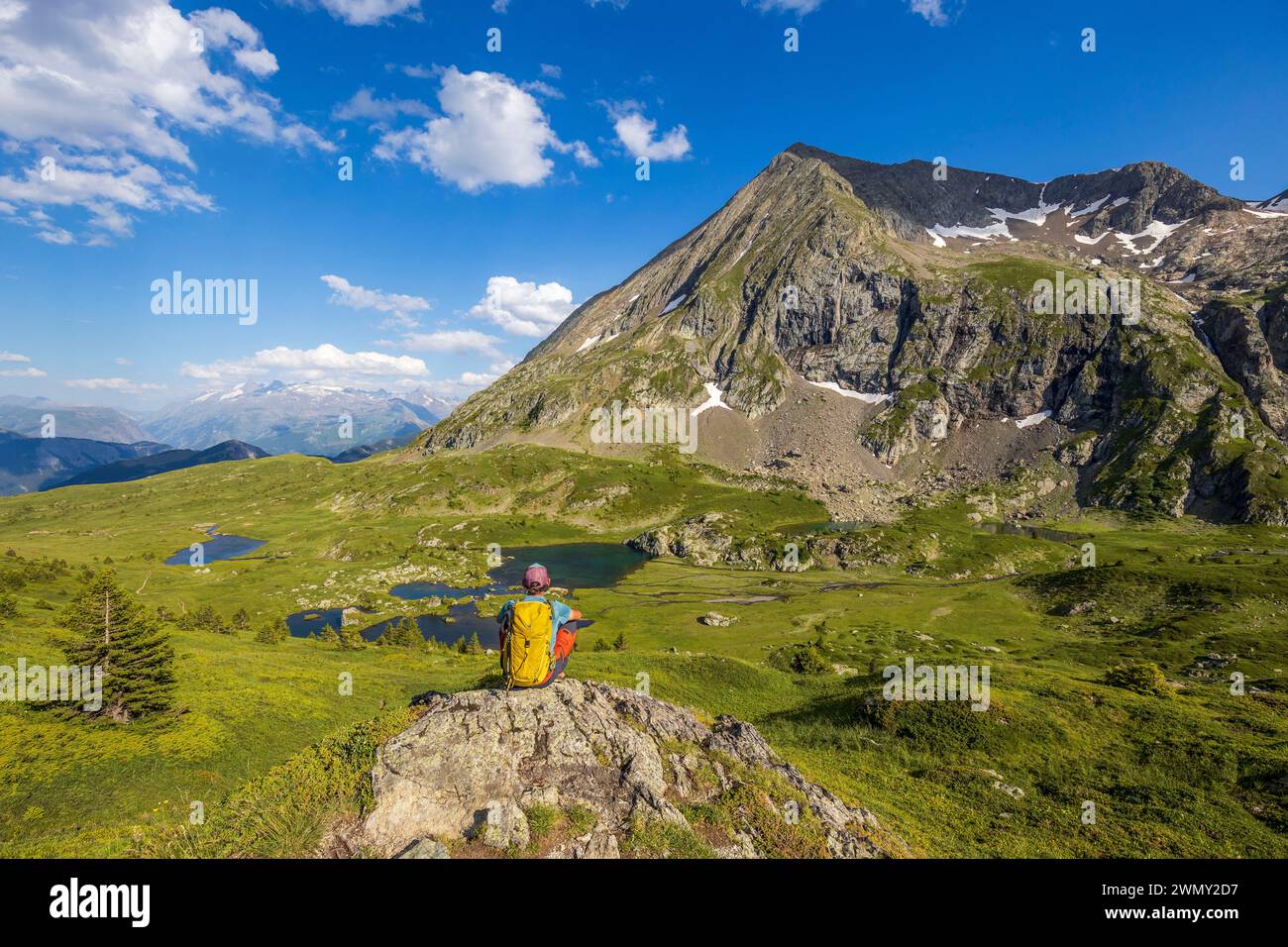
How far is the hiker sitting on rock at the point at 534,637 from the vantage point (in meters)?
13.3

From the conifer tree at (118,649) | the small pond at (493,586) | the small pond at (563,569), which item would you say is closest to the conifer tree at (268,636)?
the small pond at (493,586)

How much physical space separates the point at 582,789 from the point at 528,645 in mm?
3811

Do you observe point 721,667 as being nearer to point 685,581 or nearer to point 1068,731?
point 1068,731

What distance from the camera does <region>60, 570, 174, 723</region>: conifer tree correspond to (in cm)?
2425

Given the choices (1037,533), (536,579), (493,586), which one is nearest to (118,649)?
(536,579)

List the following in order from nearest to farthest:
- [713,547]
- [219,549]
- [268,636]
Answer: [268,636]
[713,547]
[219,549]

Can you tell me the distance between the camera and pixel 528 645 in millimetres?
13797

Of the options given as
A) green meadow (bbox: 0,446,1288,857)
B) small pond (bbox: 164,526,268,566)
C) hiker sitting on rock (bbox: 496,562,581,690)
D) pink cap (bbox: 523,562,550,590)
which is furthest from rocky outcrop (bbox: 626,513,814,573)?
pink cap (bbox: 523,562,550,590)

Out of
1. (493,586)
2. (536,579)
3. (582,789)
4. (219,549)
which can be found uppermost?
(536,579)

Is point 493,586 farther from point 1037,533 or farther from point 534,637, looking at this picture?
point 1037,533

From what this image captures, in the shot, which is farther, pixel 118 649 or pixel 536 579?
pixel 118 649
